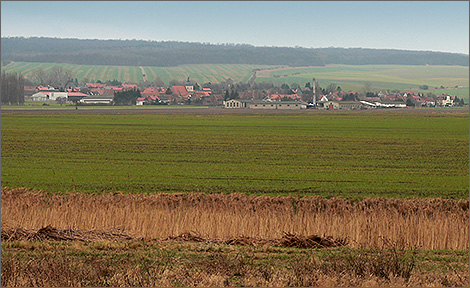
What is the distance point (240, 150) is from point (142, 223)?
2585 centimetres

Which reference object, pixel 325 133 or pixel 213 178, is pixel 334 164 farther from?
pixel 325 133

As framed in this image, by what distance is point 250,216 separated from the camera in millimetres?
18234

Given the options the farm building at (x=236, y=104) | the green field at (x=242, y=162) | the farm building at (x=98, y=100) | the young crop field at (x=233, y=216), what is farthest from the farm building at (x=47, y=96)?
the young crop field at (x=233, y=216)

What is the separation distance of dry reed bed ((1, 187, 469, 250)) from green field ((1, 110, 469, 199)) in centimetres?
297

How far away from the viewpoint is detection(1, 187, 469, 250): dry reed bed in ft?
51.6

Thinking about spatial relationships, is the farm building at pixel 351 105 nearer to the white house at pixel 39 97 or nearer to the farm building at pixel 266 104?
the farm building at pixel 266 104

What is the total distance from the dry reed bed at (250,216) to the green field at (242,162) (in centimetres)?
297

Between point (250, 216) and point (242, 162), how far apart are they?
17150mm

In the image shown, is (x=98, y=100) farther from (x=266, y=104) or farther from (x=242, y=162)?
(x=242, y=162)

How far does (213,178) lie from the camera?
28.8 meters

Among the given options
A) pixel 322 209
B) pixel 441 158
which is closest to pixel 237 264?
pixel 322 209

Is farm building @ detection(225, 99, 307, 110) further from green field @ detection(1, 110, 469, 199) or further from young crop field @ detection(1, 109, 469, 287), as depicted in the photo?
young crop field @ detection(1, 109, 469, 287)

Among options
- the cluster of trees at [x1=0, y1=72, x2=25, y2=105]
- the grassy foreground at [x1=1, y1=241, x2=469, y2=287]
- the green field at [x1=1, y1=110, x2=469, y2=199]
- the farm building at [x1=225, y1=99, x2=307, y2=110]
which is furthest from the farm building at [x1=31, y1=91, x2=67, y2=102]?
the grassy foreground at [x1=1, y1=241, x2=469, y2=287]

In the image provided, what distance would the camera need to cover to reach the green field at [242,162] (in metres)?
26.2
